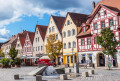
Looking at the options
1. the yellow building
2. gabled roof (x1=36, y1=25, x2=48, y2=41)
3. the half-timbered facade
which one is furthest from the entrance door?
the half-timbered facade

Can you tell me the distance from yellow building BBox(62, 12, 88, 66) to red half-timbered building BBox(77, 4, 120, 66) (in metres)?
1.57

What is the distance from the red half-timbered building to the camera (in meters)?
30.8

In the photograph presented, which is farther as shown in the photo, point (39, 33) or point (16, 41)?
point (16, 41)

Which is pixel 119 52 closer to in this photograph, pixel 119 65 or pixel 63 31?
pixel 119 65

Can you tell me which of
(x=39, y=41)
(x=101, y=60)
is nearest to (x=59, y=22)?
(x=39, y=41)

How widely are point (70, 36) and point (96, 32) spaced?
849 cm

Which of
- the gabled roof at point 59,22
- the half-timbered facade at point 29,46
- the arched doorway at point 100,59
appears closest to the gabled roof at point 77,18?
the gabled roof at point 59,22

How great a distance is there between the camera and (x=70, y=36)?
41.4 m

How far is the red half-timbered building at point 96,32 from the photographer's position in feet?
101

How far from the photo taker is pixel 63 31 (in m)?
43.9

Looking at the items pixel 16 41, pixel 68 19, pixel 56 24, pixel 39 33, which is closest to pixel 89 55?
pixel 68 19

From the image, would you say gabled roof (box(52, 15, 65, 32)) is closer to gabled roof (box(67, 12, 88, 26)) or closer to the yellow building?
the yellow building

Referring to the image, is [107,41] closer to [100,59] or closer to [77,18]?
[100,59]

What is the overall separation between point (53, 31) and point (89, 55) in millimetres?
15079
